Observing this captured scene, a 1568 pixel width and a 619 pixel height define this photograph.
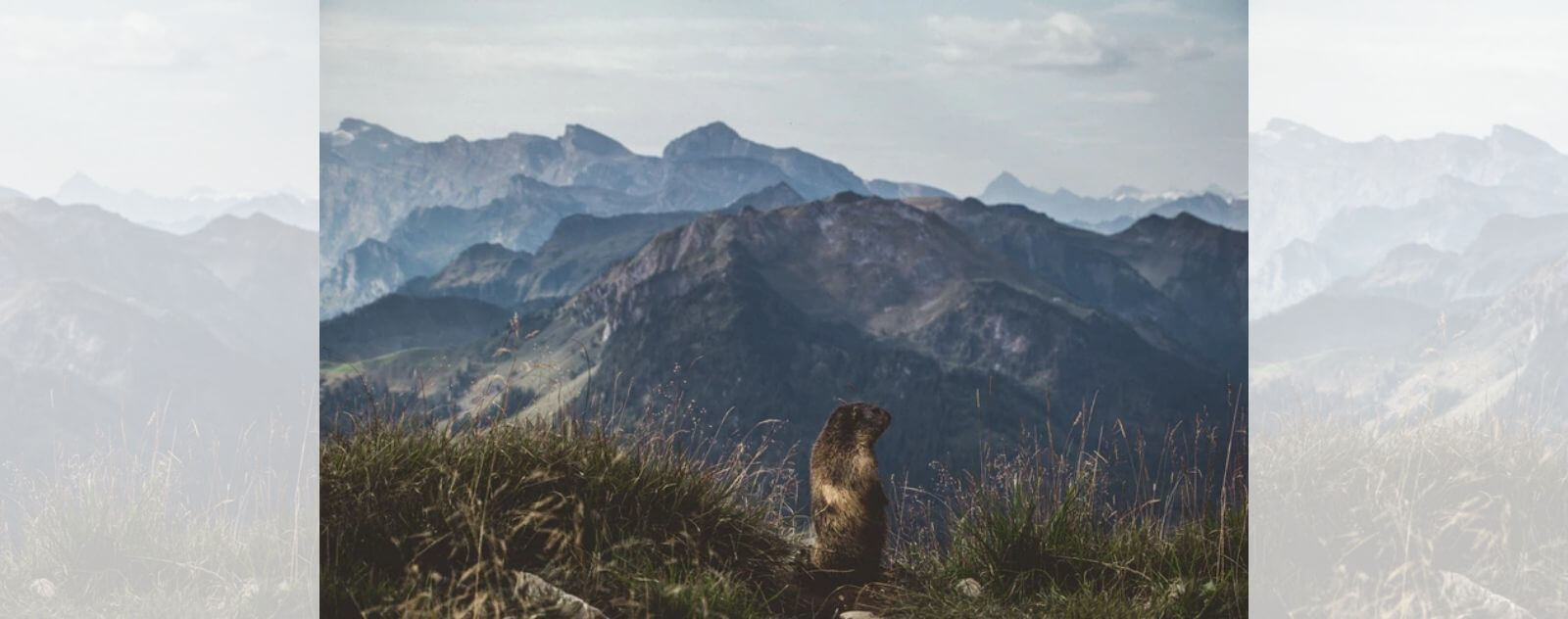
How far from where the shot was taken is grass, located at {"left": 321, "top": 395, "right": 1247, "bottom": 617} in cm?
382

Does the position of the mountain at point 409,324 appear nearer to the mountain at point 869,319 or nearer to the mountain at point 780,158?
the mountain at point 869,319

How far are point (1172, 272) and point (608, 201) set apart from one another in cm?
587

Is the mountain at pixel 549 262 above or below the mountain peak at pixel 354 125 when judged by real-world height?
below

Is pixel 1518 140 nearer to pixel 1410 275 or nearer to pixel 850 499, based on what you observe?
pixel 1410 275

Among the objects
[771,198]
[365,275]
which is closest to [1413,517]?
[771,198]

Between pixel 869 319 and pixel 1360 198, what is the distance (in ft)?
33.5

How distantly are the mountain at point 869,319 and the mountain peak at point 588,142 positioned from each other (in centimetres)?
168

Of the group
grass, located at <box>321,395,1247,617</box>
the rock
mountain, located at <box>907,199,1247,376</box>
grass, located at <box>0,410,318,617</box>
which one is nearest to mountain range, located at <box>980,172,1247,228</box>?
mountain, located at <box>907,199,1247,376</box>

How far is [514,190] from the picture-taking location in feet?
46.3

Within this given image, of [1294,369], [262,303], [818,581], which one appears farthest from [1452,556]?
[262,303]

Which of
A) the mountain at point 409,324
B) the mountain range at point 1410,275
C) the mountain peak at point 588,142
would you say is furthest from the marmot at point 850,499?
the mountain at point 409,324

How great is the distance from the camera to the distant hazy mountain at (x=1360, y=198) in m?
4.32

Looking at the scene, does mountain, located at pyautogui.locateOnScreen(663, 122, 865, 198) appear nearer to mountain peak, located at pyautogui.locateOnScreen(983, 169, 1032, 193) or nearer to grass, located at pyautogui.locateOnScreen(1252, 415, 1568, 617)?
mountain peak, located at pyautogui.locateOnScreen(983, 169, 1032, 193)

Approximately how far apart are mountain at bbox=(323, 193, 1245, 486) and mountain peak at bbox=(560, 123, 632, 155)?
66.3 inches
